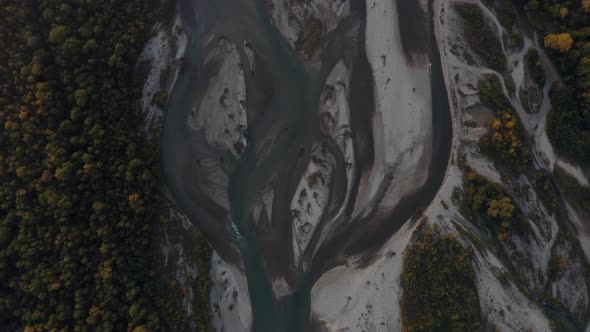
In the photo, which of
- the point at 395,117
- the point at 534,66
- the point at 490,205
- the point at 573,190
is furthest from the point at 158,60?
the point at 573,190

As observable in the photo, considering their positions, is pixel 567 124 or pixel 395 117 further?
pixel 395 117

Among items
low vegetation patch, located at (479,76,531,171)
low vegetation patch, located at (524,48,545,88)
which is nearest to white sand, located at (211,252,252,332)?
low vegetation patch, located at (479,76,531,171)

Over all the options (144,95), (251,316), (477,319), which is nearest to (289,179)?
(251,316)

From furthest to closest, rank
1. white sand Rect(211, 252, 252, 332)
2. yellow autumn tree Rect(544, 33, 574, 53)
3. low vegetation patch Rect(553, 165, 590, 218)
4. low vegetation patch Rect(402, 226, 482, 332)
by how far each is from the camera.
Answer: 1. low vegetation patch Rect(553, 165, 590, 218)
2. white sand Rect(211, 252, 252, 332)
3. yellow autumn tree Rect(544, 33, 574, 53)
4. low vegetation patch Rect(402, 226, 482, 332)

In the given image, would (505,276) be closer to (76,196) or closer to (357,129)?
(357,129)

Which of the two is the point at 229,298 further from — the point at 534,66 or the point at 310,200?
the point at 534,66

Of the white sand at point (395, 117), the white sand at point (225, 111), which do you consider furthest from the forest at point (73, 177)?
the white sand at point (395, 117)

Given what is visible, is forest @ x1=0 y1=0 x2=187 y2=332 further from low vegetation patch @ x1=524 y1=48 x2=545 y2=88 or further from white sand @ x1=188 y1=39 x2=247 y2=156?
low vegetation patch @ x1=524 y1=48 x2=545 y2=88
